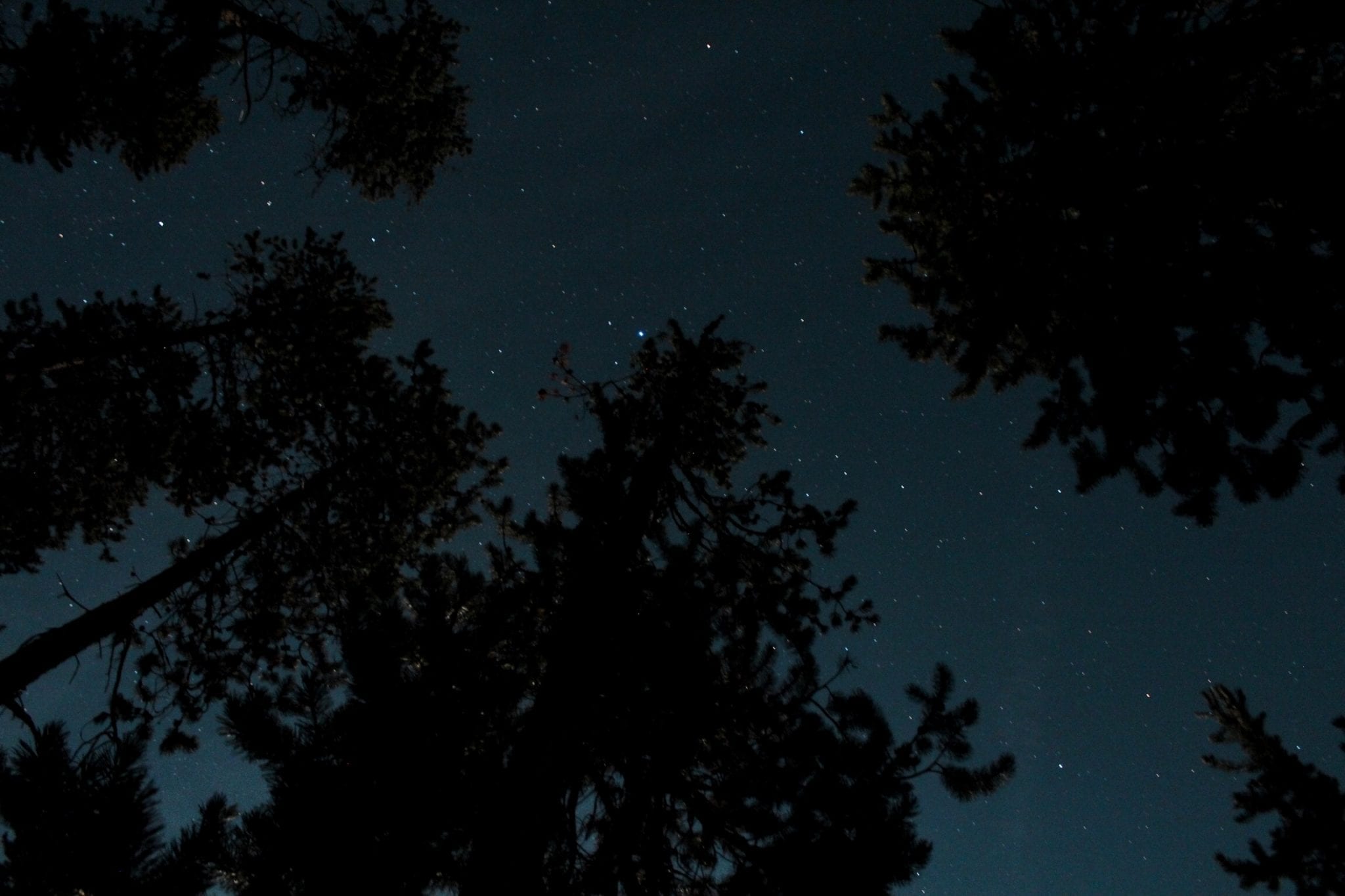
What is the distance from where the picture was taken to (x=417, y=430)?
9797 mm

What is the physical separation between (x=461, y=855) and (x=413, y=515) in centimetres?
669

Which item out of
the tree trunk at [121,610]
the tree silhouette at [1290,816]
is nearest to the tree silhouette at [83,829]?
the tree trunk at [121,610]

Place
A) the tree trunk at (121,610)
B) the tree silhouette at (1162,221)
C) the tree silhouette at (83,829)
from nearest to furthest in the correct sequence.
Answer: the tree silhouette at (83,829) → the tree silhouette at (1162,221) → the tree trunk at (121,610)

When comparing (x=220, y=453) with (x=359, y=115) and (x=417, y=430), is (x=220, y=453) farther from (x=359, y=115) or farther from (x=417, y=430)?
(x=359, y=115)

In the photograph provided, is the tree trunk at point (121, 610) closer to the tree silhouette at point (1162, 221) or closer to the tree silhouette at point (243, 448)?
the tree silhouette at point (243, 448)

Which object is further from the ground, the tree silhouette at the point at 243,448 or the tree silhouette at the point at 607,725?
the tree silhouette at the point at 243,448

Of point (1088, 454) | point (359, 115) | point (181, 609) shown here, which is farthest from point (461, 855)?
point (359, 115)

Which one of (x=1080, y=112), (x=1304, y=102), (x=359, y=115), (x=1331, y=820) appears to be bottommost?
(x=1331, y=820)

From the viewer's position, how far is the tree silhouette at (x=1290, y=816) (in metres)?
8.62

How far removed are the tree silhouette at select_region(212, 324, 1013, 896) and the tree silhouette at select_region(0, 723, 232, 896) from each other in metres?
0.35

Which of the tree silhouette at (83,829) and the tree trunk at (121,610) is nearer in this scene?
the tree silhouette at (83,829)

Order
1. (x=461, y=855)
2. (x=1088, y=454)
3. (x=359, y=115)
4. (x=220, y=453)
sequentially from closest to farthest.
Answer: (x=461, y=855)
(x=1088, y=454)
(x=220, y=453)
(x=359, y=115)

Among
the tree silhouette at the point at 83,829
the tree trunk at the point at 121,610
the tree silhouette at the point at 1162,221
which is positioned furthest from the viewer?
the tree trunk at the point at 121,610

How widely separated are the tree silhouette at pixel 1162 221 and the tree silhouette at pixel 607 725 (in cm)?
306
